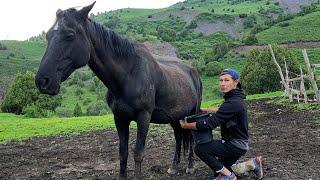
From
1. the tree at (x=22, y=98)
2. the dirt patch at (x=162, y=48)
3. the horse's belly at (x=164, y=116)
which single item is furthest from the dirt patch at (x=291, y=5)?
the horse's belly at (x=164, y=116)

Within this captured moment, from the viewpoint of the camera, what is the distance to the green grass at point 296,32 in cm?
7738

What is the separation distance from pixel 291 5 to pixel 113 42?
14073 centimetres

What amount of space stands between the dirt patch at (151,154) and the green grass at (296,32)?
66780mm

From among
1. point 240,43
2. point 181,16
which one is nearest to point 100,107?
point 240,43

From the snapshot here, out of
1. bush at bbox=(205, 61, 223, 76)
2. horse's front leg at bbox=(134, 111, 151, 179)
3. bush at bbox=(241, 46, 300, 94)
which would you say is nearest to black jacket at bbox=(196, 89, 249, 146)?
horse's front leg at bbox=(134, 111, 151, 179)

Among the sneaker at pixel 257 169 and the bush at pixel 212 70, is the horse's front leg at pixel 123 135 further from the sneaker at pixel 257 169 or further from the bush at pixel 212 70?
the bush at pixel 212 70

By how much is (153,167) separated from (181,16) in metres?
143

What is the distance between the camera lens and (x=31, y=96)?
142 ft

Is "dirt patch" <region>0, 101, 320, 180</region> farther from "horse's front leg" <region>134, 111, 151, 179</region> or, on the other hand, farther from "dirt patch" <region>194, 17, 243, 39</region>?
"dirt patch" <region>194, 17, 243, 39</region>

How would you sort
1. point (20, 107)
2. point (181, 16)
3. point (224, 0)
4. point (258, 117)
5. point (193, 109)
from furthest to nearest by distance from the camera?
1. point (224, 0)
2. point (181, 16)
3. point (20, 107)
4. point (258, 117)
5. point (193, 109)

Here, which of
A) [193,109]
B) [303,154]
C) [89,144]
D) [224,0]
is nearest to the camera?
[193,109]

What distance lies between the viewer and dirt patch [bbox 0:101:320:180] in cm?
732

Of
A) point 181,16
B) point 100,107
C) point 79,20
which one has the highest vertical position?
point 181,16

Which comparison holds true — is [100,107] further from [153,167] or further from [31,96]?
[153,167]
